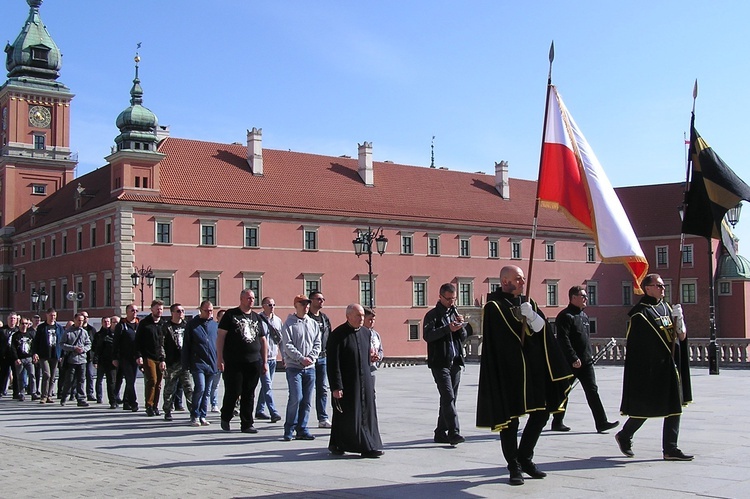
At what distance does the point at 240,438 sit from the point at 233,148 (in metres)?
47.6

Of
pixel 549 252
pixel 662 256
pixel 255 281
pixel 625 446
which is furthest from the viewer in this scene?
pixel 662 256

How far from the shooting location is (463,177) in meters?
67.9

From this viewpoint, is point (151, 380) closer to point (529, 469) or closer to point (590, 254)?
point (529, 469)

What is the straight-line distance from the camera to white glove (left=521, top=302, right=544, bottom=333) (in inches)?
323

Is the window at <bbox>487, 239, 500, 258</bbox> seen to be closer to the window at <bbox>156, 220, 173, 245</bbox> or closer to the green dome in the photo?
the window at <bbox>156, 220, 173, 245</bbox>

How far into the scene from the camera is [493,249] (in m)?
63.8

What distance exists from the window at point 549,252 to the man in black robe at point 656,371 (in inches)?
2239

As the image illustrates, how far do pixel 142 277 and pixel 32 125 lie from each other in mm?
31286

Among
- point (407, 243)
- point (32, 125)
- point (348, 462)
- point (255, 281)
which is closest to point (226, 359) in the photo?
point (348, 462)

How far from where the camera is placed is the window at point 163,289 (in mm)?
49250

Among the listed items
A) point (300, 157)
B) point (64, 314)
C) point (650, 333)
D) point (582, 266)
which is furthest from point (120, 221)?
point (650, 333)

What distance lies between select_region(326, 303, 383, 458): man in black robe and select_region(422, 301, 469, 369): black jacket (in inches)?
34.6

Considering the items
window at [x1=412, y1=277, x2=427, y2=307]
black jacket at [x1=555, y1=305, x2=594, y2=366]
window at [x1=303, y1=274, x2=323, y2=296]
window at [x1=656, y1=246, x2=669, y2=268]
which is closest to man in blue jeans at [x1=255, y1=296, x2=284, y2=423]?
black jacket at [x1=555, y1=305, x2=594, y2=366]

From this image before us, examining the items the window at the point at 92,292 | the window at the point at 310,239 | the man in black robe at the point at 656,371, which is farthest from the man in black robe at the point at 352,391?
the window at the point at 92,292
